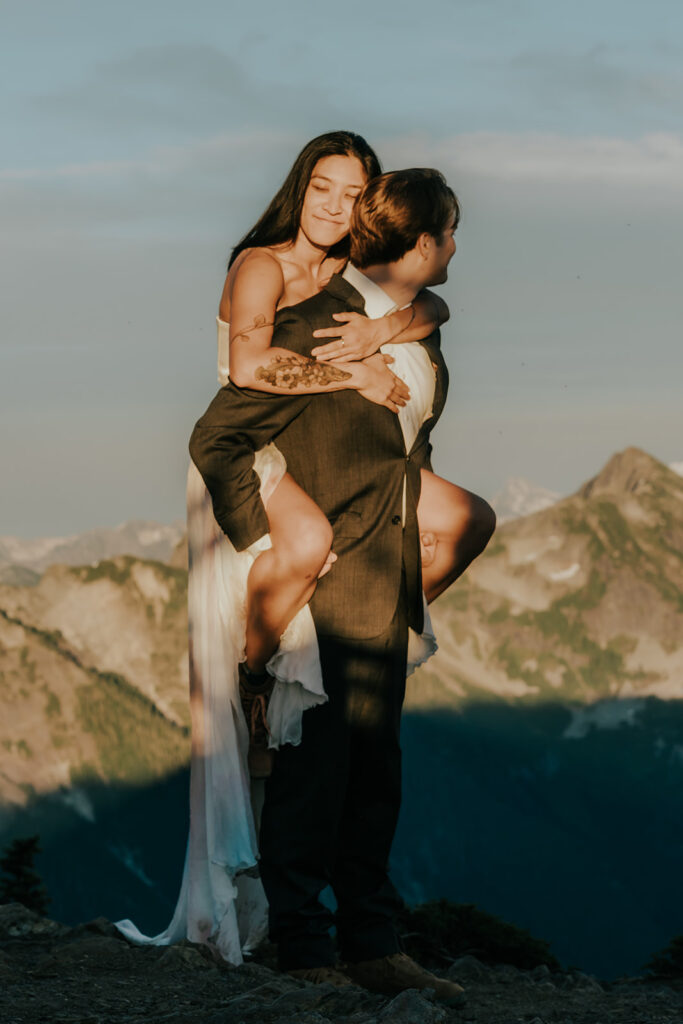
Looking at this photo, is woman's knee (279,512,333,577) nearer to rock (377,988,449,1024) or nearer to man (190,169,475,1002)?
man (190,169,475,1002)

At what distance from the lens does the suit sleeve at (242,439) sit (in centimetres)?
433

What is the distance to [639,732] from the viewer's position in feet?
66.7

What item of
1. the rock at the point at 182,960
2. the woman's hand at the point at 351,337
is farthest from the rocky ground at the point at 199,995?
the woman's hand at the point at 351,337

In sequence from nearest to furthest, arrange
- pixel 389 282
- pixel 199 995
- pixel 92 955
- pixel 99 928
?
pixel 199 995
pixel 389 282
pixel 92 955
pixel 99 928

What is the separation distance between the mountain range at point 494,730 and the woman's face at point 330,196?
36.9ft

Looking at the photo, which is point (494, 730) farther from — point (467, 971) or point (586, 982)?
point (467, 971)

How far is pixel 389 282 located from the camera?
4.57 metres

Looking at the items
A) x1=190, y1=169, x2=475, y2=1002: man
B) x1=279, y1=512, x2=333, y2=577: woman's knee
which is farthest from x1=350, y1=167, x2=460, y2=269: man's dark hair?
x1=279, y1=512, x2=333, y2=577: woman's knee

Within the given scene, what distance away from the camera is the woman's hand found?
4371mm

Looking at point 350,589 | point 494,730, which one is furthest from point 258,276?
point 494,730

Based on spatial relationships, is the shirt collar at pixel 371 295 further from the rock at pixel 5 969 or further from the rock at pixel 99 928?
the rock at pixel 99 928

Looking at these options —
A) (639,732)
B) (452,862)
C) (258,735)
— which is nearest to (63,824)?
(452,862)

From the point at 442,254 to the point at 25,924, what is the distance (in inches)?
136

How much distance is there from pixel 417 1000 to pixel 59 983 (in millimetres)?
1274
